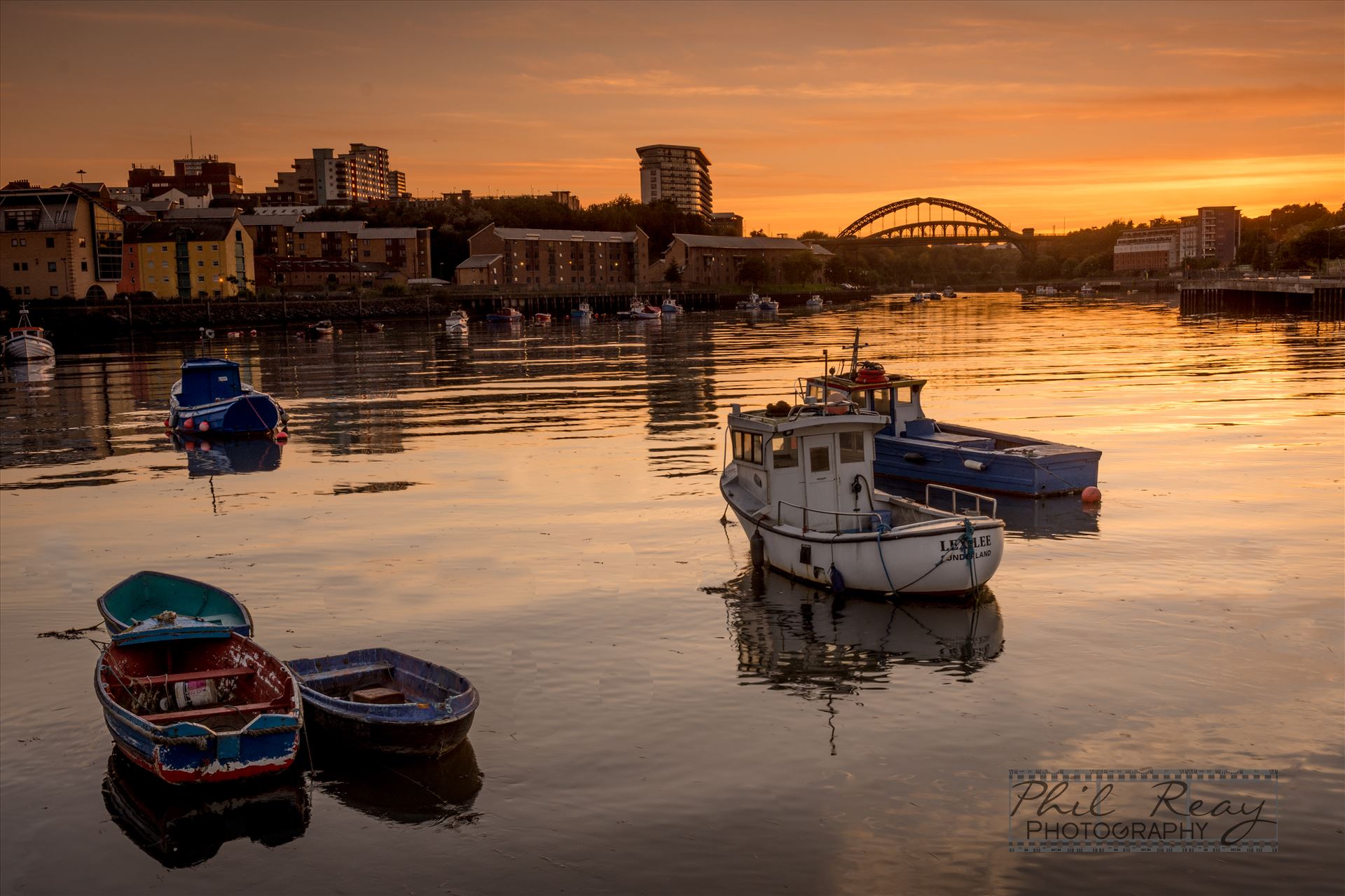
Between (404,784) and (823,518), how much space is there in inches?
445

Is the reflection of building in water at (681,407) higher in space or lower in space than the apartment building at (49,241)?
lower

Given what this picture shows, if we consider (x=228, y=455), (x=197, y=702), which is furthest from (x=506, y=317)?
(x=197, y=702)

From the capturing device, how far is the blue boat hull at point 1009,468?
103 ft

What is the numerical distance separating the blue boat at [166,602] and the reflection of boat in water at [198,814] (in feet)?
10.4

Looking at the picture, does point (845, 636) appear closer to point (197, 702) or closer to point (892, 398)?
point (197, 702)

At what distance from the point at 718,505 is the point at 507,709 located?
1453 cm

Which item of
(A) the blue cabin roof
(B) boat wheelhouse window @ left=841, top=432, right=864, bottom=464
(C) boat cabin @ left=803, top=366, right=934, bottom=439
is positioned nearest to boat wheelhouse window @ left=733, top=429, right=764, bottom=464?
(B) boat wheelhouse window @ left=841, top=432, right=864, bottom=464

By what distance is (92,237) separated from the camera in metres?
136

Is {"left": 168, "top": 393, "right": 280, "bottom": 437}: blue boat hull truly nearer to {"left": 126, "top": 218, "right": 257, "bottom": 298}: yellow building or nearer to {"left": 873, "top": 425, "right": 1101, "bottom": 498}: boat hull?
{"left": 873, "top": 425, "right": 1101, "bottom": 498}: boat hull

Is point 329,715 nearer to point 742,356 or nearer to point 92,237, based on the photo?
point 742,356

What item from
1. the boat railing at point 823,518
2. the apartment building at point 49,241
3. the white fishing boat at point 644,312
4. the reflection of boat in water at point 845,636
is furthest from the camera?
the white fishing boat at point 644,312

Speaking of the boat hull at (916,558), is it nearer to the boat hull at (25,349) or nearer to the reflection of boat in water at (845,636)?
the reflection of boat in water at (845,636)

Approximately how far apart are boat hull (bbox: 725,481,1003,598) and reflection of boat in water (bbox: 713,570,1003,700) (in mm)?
373

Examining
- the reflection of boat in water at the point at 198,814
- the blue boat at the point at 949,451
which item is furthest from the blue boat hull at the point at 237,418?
the reflection of boat in water at the point at 198,814
